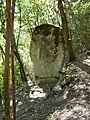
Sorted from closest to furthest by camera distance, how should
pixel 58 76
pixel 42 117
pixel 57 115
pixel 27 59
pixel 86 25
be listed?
pixel 57 115 < pixel 42 117 < pixel 58 76 < pixel 86 25 < pixel 27 59

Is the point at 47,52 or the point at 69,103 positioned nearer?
the point at 69,103

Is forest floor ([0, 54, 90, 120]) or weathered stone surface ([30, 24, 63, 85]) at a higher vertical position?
weathered stone surface ([30, 24, 63, 85])

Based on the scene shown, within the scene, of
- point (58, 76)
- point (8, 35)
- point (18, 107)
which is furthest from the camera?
point (58, 76)

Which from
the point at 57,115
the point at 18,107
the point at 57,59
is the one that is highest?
the point at 57,59

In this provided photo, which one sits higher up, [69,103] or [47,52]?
[47,52]

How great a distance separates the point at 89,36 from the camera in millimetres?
23891

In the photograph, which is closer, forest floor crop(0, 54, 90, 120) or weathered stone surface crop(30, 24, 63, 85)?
forest floor crop(0, 54, 90, 120)

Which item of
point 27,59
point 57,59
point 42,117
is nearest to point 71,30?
point 27,59

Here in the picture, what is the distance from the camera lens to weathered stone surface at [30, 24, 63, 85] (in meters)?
14.2

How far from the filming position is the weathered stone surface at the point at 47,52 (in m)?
14.2

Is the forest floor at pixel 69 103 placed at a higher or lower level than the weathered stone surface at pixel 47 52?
lower

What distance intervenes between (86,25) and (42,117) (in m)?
16.2

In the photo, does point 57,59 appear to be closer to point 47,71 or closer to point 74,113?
point 47,71

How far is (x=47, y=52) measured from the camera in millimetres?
14414
